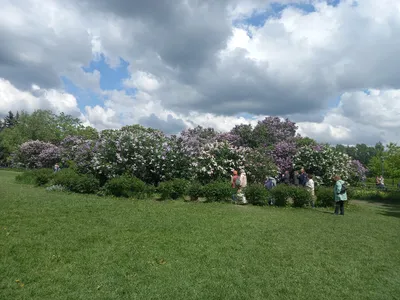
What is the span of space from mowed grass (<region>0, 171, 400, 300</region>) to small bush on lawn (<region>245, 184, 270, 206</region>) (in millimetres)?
3657

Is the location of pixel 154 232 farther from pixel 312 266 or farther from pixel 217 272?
pixel 312 266

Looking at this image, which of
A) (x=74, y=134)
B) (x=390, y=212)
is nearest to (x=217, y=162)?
(x=390, y=212)

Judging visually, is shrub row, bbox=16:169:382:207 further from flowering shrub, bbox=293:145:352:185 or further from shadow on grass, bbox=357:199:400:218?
flowering shrub, bbox=293:145:352:185

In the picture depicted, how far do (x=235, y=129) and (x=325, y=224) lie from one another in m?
22.1

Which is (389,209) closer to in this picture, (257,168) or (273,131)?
(257,168)

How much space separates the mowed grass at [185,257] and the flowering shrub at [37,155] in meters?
31.8

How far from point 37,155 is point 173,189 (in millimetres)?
34348

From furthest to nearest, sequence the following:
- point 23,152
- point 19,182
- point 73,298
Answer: point 23,152 → point 19,182 → point 73,298

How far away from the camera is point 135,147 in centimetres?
1518

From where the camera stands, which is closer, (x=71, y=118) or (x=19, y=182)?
(x=19, y=182)

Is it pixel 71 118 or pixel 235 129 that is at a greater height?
pixel 71 118

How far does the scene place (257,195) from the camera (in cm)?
1327

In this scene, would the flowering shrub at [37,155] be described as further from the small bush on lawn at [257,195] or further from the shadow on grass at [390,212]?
the shadow on grass at [390,212]

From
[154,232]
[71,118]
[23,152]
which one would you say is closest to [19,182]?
[154,232]
